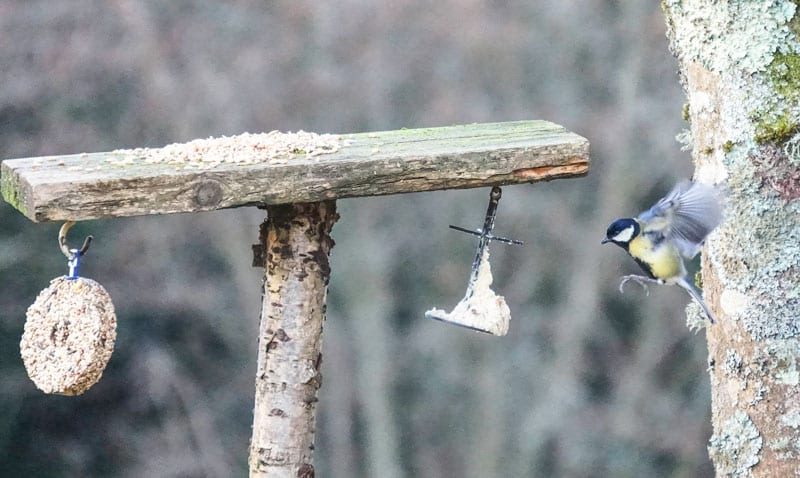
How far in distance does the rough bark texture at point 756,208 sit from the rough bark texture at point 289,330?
0.77 meters

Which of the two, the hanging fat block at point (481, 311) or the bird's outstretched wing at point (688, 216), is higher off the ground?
the bird's outstretched wing at point (688, 216)

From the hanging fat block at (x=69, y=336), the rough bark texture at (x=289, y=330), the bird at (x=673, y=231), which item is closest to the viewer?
the bird at (x=673, y=231)

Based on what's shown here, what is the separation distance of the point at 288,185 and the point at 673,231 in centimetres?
75

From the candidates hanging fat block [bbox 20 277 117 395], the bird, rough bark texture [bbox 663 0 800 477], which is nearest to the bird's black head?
the bird

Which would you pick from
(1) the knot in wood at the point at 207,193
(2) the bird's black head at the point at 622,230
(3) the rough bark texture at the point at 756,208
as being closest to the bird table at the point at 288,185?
(1) the knot in wood at the point at 207,193

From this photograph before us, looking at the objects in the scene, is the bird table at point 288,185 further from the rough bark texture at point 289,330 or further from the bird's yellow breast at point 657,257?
the bird's yellow breast at point 657,257

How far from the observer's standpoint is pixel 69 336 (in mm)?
2057

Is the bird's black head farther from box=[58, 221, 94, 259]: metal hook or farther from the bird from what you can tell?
box=[58, 221, 94, 259]: metal hook

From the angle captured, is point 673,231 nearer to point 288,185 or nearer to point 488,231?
point 488,231

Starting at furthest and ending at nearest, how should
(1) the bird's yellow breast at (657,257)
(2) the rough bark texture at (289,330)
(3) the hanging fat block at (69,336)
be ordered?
(1) the bird's yellow breast at (657,257) < (2) the rough bark texture at (289,330) < (3) the hanging fat block at (69,336)

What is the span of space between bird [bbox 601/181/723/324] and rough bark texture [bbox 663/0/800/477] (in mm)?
34

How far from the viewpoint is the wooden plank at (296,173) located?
1808mm

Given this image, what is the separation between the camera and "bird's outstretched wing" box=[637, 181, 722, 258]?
1.90 metres

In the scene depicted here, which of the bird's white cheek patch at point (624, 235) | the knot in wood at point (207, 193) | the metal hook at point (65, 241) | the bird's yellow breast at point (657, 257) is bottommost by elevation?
the bird's yellow breast at point (657, 257)
